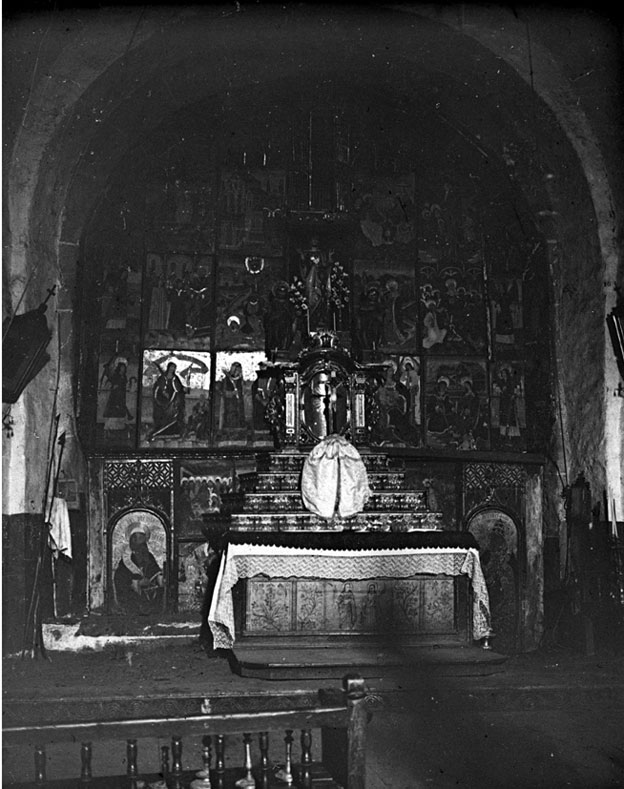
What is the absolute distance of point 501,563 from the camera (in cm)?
1256

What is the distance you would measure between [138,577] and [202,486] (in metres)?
1.38

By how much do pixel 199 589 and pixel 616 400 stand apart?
562cm

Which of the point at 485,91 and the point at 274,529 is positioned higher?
the point at 485,91

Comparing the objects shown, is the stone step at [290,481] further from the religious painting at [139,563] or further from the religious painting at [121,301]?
the religious painting at [121,301]

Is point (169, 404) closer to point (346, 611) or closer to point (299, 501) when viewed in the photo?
point (299, 501)

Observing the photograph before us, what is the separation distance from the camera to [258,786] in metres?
4.73

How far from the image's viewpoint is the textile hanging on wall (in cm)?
1027

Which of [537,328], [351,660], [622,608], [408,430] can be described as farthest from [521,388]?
[351,660]

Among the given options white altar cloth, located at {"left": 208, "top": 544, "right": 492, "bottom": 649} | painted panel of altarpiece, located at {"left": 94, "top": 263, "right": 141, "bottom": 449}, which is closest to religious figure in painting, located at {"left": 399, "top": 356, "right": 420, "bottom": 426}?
white altar cloth, located at {"left": 208, "top": 544, "right": 492, "bottom": 649}

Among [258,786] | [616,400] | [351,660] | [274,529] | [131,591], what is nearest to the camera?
[258,786]

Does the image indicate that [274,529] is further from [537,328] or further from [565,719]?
[537,328]

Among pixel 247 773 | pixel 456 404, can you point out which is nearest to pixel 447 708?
pixel 247 773

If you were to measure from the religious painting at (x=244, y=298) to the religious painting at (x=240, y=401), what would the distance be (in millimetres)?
200

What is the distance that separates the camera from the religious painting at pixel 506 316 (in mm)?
12914
